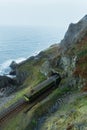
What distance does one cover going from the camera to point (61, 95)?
45688mm

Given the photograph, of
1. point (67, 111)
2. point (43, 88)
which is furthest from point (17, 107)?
point (67, 111)

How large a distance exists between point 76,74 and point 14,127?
36.6ft

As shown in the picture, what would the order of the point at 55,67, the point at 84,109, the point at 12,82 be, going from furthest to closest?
the point at 12,82 < the point at 55,67 < the point at 84,109

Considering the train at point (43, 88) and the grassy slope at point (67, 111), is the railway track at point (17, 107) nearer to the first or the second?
the train at point (43, 88)

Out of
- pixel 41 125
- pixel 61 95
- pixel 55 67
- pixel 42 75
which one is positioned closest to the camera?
pixel 41 125

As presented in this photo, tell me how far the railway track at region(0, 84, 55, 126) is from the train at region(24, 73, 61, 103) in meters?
0.35

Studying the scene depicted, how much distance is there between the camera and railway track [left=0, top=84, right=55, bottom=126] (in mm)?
47228

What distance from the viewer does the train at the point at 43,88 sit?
4806 cm

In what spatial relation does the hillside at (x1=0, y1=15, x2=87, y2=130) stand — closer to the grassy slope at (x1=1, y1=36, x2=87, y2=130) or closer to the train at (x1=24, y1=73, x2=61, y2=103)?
the grassy slope at (x1=1, y1=36, x2=87, y2=130)

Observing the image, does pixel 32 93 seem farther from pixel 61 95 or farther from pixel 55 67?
pixel 55 67

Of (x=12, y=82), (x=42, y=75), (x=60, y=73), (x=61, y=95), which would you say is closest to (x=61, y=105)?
(x=61, y=95)

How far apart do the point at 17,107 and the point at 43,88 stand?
4719 millimetres

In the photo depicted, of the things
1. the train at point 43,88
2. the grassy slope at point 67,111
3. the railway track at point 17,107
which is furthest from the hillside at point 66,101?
the railway track at point 17,107

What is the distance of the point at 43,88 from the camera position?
49.2m
